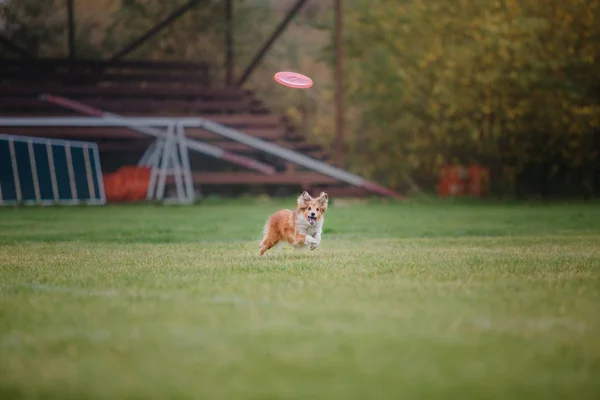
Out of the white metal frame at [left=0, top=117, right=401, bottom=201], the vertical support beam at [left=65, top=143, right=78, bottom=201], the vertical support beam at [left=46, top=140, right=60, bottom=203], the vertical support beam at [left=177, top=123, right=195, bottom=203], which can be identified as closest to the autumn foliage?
the white metal frame at [left=0, top=117, right=401, bottom=201]

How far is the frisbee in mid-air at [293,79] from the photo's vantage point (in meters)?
15.2

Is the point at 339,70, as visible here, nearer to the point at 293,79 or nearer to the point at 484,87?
the point at 484,87

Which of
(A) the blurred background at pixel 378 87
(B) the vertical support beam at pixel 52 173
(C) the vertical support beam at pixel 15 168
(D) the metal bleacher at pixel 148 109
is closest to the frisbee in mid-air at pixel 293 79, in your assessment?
(B) the vertical support beam at pixel 52 173

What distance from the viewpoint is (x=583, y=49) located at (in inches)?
1204

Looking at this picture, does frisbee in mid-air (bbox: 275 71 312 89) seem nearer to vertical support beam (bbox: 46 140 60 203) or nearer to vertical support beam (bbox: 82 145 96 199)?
vertical support beam (bbox: 46 140 60 203)

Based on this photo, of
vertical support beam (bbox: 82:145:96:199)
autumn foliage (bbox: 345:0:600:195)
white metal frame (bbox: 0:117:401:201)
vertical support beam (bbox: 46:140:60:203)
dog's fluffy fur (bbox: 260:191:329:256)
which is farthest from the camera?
autumn foliage (bbox: 345:0:600:195)

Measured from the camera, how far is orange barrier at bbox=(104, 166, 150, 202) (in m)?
28.2

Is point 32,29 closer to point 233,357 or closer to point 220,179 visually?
point 220,179

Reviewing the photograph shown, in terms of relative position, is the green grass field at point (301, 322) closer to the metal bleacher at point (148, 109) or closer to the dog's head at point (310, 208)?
the dog's head at point (310, 208)

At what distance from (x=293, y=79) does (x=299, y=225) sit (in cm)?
574

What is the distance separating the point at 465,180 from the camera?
114ft

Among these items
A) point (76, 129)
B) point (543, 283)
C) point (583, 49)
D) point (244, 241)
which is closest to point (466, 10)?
point (583, 49)

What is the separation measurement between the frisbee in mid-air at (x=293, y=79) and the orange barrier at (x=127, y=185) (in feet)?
43.3

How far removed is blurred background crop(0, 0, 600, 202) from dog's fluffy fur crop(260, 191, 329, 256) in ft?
62.4
